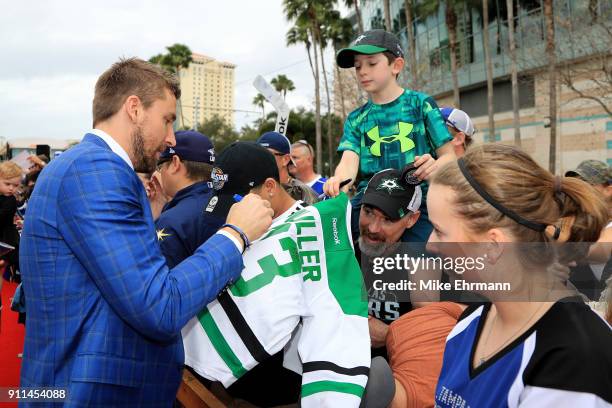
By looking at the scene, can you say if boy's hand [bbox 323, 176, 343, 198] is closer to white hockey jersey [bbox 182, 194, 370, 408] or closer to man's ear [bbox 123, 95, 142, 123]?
white hockey jersey [bbox 182, 194, 370, 408]

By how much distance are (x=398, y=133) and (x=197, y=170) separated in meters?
1.38

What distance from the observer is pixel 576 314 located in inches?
55.1

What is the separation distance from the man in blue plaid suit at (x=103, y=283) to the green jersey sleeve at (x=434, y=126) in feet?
5.89

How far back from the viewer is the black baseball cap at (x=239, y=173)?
2.54 m

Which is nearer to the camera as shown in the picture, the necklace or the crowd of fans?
the crowd of fans

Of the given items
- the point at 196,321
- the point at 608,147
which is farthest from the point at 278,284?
the point at 608,147

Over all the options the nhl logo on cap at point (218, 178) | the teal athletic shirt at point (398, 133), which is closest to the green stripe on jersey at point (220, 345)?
the nhl logo on cap at point (218, 178)

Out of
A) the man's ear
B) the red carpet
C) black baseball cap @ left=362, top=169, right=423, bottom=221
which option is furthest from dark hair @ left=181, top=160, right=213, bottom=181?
the red carpet

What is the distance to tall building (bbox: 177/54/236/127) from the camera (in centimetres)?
9244

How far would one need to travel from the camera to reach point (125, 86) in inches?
87.4

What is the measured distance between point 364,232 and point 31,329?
1.92 metres

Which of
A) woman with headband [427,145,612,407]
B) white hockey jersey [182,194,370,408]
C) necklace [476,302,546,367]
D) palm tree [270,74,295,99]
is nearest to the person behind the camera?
woman with headband [427,145,612,407]

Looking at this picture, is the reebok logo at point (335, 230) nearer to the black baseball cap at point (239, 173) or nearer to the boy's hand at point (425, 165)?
the black baseball cap at point (239, 173)

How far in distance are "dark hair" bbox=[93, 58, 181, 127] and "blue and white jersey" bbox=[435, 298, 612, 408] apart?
65.1 inches
